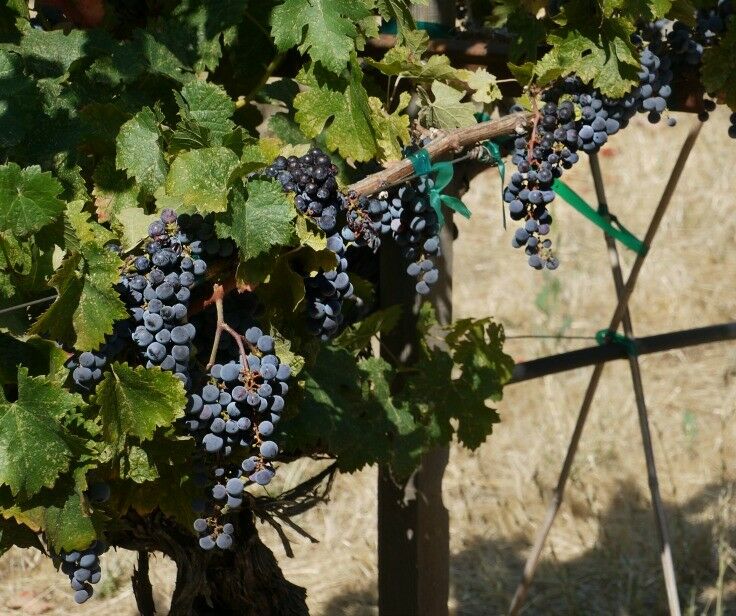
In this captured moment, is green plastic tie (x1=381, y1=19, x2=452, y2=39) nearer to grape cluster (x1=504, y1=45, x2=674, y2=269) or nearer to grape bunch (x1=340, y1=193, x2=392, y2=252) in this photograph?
grape cluster (x1=504, y1=45, x2=674, y2=269)

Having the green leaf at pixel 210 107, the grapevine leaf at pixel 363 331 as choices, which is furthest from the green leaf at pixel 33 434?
the grapevine leaf at pixel 363 331

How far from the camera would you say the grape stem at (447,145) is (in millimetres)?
1589

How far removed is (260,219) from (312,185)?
91 mm

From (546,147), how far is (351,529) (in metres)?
2.62

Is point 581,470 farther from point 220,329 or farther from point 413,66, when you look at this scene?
point 220,329

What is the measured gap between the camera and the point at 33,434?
138 centimetres

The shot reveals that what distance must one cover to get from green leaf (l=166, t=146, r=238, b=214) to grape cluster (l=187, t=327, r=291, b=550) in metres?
0.18

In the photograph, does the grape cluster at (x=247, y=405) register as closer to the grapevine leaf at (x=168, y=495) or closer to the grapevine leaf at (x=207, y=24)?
the grapevine leaf at (x=168, y=495)

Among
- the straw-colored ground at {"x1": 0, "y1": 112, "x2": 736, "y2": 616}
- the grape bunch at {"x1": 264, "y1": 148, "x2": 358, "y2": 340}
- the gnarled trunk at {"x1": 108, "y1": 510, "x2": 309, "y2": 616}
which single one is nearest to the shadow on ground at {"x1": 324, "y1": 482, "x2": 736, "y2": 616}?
the straw-colored ground at {"x1": 0, "y1": 112, "x2": 736, "y2": 616}

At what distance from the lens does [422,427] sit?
2145 millimetres

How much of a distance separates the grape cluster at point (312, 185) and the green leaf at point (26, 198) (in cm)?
26

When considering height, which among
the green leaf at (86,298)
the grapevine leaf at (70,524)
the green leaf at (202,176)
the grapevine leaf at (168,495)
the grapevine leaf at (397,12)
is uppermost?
the grapevine leaf at (397,12)

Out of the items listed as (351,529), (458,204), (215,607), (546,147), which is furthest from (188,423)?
(351,529)

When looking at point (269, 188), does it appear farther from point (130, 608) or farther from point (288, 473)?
point (288, 473)
